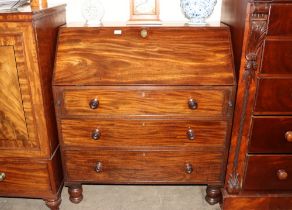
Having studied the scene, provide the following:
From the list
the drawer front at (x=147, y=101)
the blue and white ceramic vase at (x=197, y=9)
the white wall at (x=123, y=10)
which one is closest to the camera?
the drawer front at (x=147, y=101)

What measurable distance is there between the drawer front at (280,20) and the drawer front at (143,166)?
2.34 ft

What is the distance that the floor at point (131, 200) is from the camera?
1.72 metres

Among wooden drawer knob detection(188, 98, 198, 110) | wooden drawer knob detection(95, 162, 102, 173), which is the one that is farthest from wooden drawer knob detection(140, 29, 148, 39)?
wooden drawer knob detection(95, 162, 102, 173)

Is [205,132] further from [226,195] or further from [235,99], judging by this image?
[226,195]

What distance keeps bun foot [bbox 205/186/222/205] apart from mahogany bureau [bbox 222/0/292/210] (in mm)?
90

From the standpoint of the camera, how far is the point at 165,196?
181 cm

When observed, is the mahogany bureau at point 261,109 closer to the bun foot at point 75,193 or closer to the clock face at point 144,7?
the clock face at point 144,7

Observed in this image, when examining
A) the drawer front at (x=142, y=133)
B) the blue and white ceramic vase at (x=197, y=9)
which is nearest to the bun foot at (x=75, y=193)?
the drawer front at (x=142, y=133)

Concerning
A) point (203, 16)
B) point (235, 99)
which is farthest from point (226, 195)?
point (203, 16)

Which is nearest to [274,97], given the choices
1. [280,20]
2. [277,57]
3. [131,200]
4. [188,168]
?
[277,57]

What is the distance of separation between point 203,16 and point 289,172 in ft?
3.27

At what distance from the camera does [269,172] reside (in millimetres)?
1553

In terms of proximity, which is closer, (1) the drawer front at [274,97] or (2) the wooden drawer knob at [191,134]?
(1) the drawer front at [274,97]

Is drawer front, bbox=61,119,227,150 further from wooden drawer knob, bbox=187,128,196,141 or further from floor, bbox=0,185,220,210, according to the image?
floor, bbox=0,185,220,210
